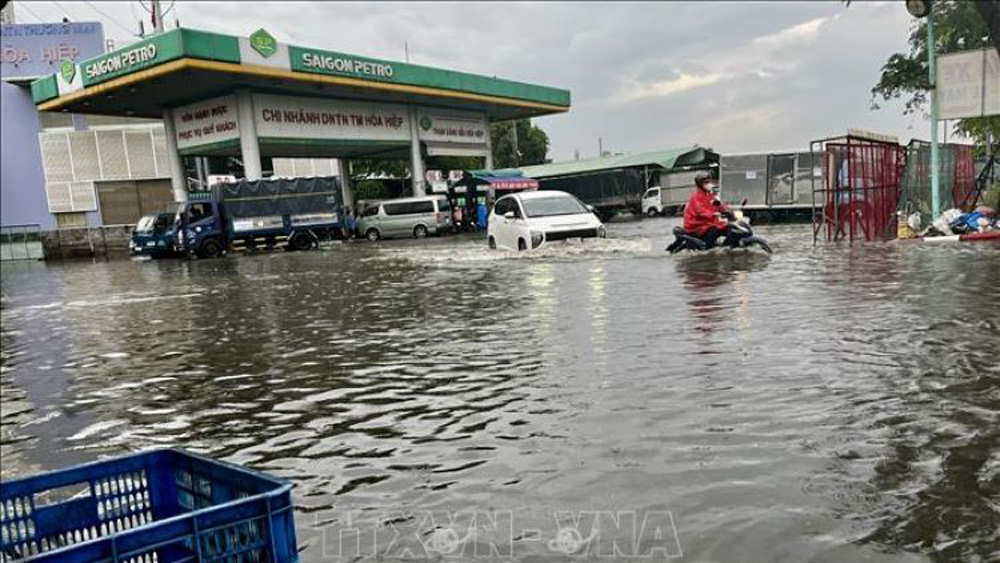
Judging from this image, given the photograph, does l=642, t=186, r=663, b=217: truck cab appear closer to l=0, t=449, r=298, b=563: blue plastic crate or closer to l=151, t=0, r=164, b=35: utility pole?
l=151, t=0, r=164, b=35: utility pole

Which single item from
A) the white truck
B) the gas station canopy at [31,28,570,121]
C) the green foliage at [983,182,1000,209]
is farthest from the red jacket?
the white truck

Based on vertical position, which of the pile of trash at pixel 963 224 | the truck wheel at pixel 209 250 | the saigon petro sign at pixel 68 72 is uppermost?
the saigon petro sign at pixel 68 72

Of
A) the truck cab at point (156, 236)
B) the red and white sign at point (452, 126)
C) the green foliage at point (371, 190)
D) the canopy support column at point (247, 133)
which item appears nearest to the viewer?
the truck cab at point (156, 236)

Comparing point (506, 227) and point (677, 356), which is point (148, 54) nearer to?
point (506, 227)

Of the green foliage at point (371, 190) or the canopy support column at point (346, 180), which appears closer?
the canopy support column at point (346, 180)

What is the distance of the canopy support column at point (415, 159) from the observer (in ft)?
126

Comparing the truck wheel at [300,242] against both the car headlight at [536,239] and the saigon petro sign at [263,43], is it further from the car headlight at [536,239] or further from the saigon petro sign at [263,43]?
the car headlight at [536,239]

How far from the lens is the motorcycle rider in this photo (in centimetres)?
1348

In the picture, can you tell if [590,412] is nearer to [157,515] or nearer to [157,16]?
[157,515]

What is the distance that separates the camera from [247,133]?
30438mm

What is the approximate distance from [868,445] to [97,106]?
3599 centimetres

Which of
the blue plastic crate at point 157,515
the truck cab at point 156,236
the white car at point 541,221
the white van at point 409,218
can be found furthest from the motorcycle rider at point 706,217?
the white van at point 409,218

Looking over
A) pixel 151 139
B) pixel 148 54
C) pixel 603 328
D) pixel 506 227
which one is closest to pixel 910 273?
pixel 603 328

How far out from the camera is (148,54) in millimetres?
26406
